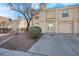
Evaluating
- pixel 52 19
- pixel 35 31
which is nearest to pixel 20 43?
pixel 35 31

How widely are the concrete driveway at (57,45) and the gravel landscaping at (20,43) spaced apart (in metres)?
0.11

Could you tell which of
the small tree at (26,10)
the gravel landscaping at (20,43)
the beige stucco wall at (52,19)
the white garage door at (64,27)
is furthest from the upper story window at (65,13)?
the gravel landscaping at (20,43)

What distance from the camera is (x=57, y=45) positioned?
371 cm

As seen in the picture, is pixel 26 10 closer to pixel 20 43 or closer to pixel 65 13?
pixel 20 43

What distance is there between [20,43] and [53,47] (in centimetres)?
Result: 71

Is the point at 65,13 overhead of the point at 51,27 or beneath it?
overhead

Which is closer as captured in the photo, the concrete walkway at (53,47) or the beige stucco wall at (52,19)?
the concrete walkway at (53,47)

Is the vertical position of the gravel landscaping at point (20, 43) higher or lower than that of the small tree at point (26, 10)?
lower

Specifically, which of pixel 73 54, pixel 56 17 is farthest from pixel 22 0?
pixel 73 54

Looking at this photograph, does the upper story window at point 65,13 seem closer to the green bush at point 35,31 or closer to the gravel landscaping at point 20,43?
the green bush at point 35,31

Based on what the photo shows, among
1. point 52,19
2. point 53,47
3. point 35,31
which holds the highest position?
point 52,19

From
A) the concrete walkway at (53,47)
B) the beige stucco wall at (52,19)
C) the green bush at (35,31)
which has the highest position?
the beige stucco wall at (52,19)

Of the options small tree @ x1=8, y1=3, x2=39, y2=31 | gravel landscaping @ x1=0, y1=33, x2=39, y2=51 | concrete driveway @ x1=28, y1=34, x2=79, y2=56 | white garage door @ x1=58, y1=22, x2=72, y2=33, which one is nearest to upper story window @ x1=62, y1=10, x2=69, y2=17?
white garage door @ x1=58, y1=22, x2=72, y2=33

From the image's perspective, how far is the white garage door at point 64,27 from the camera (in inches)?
149
